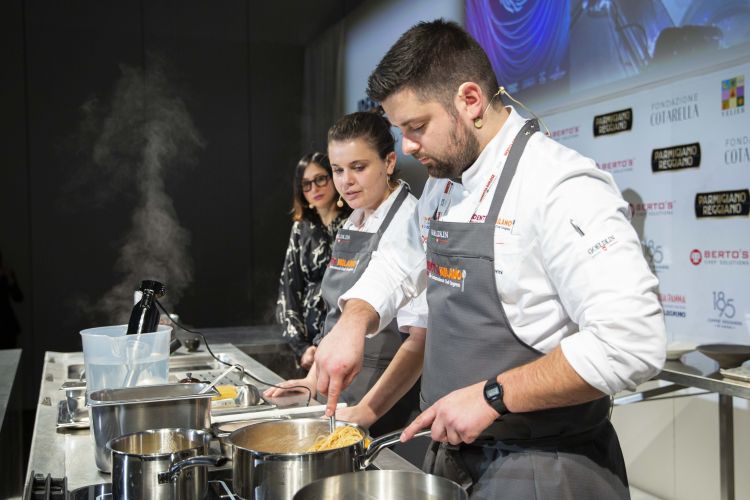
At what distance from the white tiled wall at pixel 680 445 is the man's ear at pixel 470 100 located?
7.23ft

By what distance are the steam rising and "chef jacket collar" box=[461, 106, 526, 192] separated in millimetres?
4842

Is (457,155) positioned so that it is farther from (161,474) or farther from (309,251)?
(309,251)

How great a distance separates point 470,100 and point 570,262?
1.30 ft

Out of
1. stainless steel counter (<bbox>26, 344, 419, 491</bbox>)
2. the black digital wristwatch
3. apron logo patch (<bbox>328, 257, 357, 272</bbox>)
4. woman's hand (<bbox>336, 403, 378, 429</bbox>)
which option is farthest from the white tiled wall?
the black digital wristwatch

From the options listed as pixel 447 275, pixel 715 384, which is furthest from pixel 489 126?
pixel 715 384

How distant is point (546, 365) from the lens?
3.86 feet

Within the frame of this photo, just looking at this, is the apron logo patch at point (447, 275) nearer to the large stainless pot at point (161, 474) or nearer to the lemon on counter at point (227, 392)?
the large stainless pot at point (161, 474)

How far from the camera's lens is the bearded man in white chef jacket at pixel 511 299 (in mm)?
1128

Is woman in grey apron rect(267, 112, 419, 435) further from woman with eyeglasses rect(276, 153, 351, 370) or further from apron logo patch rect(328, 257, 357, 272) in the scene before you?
woman with eyeglasses rect(276, 153, 351, 370)

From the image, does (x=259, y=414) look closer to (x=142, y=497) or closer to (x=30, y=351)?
(x=142, y=497)

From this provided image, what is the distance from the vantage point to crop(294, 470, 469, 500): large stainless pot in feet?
3.24

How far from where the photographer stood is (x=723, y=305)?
2.90 m

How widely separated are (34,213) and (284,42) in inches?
101

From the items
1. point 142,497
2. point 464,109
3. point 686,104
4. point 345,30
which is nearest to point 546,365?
point 464,109
